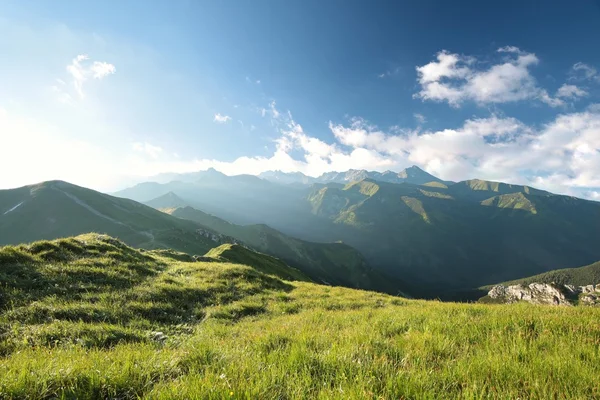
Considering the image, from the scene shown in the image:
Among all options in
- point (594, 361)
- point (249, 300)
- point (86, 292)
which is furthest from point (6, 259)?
point (594, 361)

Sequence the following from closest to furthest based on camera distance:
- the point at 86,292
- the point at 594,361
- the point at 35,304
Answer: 1. the point at 594,361
2. the point at 35,304
3. the point at 86,292

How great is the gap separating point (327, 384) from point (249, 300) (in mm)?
14456

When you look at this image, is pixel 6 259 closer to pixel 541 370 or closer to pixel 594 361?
pixel 541 370

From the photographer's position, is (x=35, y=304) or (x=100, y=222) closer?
(x=35, y=304)

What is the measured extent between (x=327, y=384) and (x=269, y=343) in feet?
8.80

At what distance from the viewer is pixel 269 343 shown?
6211mm

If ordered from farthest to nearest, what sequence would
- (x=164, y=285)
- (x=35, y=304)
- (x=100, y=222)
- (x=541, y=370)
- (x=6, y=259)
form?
(x=100, y=222), (x=164, y=285), (x=6, y=259), (x=35, y=304), (x=541, y=370)

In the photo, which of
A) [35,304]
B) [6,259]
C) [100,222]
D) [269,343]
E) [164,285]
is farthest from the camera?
[100,222]

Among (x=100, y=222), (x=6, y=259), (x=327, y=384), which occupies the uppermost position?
(x=327, y=384)

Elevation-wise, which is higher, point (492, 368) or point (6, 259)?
point (492, 368)

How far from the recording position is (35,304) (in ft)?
35.2

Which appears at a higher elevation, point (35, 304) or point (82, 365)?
point (82, 365)

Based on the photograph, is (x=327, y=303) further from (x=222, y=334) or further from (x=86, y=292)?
(x=86, y=292)

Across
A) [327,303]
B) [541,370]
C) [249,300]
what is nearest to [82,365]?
[541,370]
